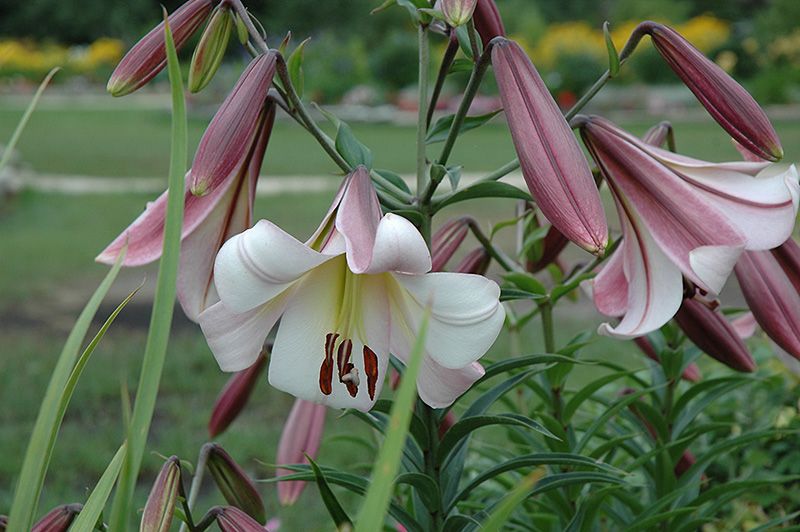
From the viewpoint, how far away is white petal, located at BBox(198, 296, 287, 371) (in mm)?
973

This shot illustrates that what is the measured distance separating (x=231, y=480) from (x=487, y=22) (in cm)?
56

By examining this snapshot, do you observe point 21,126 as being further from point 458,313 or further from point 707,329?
point 707,329

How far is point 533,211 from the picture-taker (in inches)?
57.9

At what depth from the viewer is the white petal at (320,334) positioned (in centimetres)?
101

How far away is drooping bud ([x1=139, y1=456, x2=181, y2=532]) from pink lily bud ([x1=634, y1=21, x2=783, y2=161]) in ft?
1.98

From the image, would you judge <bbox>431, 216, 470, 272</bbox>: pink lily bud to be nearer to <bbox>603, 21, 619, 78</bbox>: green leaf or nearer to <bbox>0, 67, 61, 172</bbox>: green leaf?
<bbox>603, 21, 619, 78</bbox>: green leaf

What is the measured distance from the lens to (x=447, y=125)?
120 centimetres

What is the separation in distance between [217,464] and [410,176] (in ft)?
25.4

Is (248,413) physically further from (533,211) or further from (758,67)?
(758,67)

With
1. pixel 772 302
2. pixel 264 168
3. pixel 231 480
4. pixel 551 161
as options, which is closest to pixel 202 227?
pixel 231 480

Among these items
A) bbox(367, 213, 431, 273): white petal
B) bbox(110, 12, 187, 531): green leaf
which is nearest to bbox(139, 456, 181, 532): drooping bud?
bbox(110, 12, 187, 531): green leaf

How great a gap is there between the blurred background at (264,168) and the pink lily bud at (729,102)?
62 cm

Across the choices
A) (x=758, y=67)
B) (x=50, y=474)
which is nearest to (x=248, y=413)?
(x=50, y=474)

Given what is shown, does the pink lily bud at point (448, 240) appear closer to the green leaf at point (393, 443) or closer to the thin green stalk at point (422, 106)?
the thin green stalk at point (422, 106)
